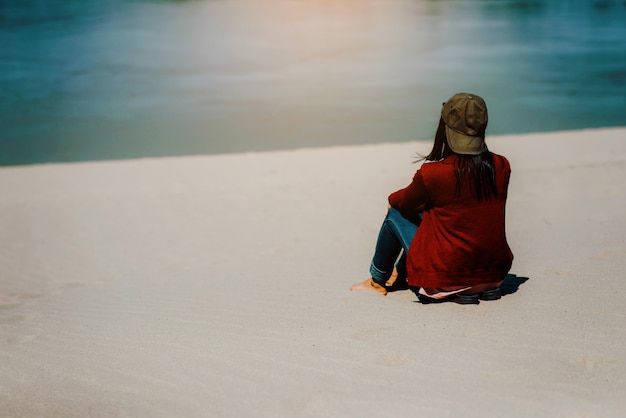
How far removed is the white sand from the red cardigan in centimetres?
29

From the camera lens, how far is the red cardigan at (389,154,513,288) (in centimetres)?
418

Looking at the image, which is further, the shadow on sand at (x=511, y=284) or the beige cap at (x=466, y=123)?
the shadow on sand at (x=511, y=284)

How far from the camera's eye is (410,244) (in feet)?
14.7

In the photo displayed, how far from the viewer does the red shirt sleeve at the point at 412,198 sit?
425 centimetres

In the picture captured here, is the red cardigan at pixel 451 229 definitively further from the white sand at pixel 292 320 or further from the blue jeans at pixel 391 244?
the white sand at pixel 292 320

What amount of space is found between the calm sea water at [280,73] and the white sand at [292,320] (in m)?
10.6

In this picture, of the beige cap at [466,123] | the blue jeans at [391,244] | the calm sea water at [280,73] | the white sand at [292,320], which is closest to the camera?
the white sand at [292,320]

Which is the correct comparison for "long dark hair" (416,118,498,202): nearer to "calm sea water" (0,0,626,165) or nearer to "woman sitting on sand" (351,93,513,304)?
"woman sitting on sand" (351,93,513,304)

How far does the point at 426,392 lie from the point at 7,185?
34.3ft

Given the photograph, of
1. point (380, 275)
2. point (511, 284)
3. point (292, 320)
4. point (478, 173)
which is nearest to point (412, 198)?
point (478, 173)

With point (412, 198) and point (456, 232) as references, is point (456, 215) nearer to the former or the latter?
point (456, 232)

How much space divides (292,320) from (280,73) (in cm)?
3019

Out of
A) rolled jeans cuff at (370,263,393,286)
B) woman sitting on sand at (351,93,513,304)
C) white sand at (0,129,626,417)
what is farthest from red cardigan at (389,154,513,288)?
rolled jeans cuff at (370,263,393,286)

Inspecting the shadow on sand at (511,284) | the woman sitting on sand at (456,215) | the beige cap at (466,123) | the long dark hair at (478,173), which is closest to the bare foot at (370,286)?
the woman sitting on sand at (456,215)
